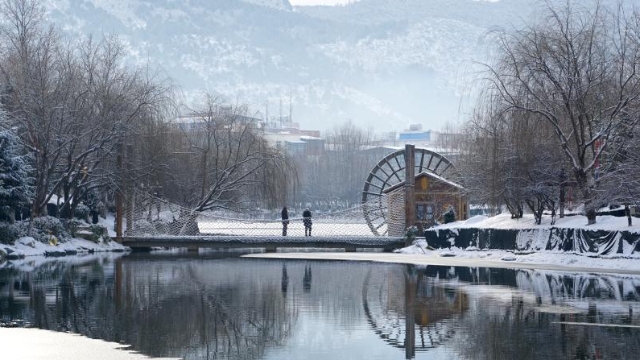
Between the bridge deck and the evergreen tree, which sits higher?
the evergreen tree

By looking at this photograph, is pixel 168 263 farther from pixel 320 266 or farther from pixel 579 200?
pixel 579 200

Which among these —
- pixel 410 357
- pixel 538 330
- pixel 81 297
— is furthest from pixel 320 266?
pixel 410 357

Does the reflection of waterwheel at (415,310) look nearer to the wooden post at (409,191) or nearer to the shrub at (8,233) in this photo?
the shrub at (8,233)

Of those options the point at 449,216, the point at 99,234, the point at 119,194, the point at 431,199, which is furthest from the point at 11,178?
the point at 431,199

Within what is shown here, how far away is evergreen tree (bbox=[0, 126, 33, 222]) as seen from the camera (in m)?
37.4

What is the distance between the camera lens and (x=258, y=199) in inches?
2061

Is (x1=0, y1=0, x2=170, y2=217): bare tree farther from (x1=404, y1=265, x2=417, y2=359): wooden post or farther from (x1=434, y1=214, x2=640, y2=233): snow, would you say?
(x1=404, y1=265, x2=417, y2=359): wooden post

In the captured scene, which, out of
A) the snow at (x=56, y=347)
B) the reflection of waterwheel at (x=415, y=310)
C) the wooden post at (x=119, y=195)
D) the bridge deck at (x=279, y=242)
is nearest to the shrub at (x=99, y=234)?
the wooden post at (x=119, y=195)

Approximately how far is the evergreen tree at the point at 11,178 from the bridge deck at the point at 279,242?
824 centimetres

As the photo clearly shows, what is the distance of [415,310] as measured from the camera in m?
20.0

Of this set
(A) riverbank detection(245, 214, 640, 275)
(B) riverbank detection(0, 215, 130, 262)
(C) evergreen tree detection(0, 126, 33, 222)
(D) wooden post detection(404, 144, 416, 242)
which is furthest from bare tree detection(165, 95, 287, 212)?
(C) evergreen tree detection(0, 126, 33, 222)

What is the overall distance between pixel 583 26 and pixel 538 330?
61.4 feet

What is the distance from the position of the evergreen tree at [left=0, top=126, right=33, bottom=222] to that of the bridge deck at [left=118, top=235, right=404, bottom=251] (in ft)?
27.0

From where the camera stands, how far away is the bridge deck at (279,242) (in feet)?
147
